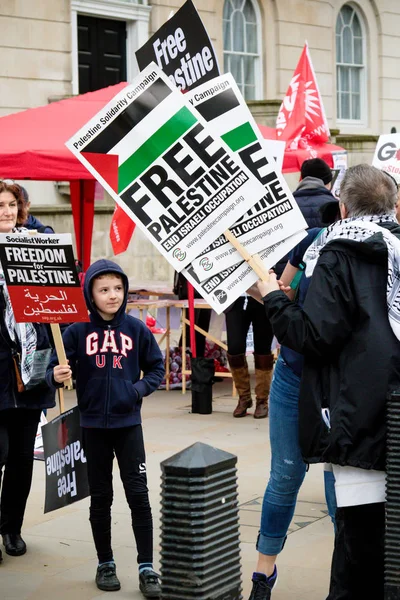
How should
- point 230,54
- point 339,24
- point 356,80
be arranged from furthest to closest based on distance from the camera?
point 356,80
point 339,24
point 230,54

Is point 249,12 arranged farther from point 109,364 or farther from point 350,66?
point 109,364

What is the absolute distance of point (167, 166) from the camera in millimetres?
4508

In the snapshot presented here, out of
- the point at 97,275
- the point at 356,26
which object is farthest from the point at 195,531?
the point at 356,26

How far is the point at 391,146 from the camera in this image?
10.3 meters

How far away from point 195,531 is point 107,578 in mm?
1948

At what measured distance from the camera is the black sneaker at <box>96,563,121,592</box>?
545cm

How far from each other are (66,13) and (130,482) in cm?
1529

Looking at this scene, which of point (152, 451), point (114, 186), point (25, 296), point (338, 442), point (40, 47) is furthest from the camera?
point (40, 47)

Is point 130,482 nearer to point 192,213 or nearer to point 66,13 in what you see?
point 192,213

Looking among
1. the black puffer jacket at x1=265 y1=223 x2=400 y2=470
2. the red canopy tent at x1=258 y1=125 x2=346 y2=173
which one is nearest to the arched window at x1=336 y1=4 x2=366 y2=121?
the red canopy tent at x1=258 y1=125 x2=346 y2=173

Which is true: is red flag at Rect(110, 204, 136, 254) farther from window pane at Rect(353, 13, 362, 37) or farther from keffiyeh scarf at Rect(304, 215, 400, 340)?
window pane at Rect(353, 13, 362, 37)

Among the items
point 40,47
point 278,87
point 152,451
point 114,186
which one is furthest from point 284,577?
point 278,87

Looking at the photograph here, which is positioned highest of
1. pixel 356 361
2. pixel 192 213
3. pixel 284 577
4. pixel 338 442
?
pixel 192 213

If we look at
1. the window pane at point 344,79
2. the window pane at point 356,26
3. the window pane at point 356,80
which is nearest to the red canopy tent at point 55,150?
the window pane at point 344,79
